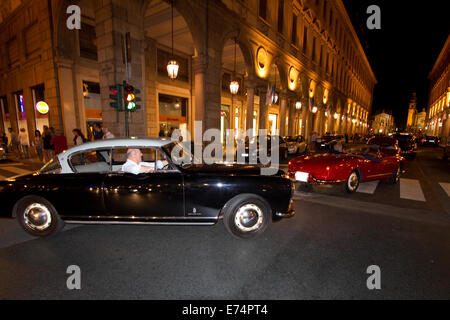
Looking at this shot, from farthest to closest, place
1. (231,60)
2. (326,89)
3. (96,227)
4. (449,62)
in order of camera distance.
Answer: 1. (449,62)
2. (326,89)
3. (231,60)
4. (96,227)

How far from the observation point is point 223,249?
329 centimetres

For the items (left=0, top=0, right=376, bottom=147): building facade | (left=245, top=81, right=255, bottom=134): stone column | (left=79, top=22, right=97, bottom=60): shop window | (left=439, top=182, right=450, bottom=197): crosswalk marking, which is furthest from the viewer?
(left=245, top=81, right=255, bottom=134): stone column

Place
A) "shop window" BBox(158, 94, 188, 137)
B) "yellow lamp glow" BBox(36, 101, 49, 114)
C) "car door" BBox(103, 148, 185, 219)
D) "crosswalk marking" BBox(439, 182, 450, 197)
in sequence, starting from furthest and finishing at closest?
"shop window" BBox(158, 94, 188, 137) → "yellow lamp glow" BBox(36, 101, 49, 114) → "crosswalk marking" BBox(439, 182, 450, 197) → "car door" BBox(103, 148, 185, 219)

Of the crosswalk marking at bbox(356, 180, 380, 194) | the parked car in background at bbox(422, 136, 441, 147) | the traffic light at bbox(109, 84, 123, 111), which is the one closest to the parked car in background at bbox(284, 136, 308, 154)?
the crosswalk marking at bbox(356, 180, 380, 194)

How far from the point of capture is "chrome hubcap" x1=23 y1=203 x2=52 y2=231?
12.0ft

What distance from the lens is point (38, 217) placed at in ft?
12.0

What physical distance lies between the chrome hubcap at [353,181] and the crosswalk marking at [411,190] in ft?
3.95

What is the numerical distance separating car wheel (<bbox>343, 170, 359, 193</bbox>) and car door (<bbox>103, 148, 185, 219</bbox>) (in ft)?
16.1

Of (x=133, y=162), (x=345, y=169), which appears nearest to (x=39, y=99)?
(x=133, y=162)

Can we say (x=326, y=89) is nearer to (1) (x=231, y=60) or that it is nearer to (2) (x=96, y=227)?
(1) (x=231, y=60)

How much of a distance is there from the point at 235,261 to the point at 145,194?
1713mm

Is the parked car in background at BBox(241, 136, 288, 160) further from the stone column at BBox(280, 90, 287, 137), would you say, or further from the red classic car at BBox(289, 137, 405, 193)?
the stone column at BBox(280, 90, 287, 137)
